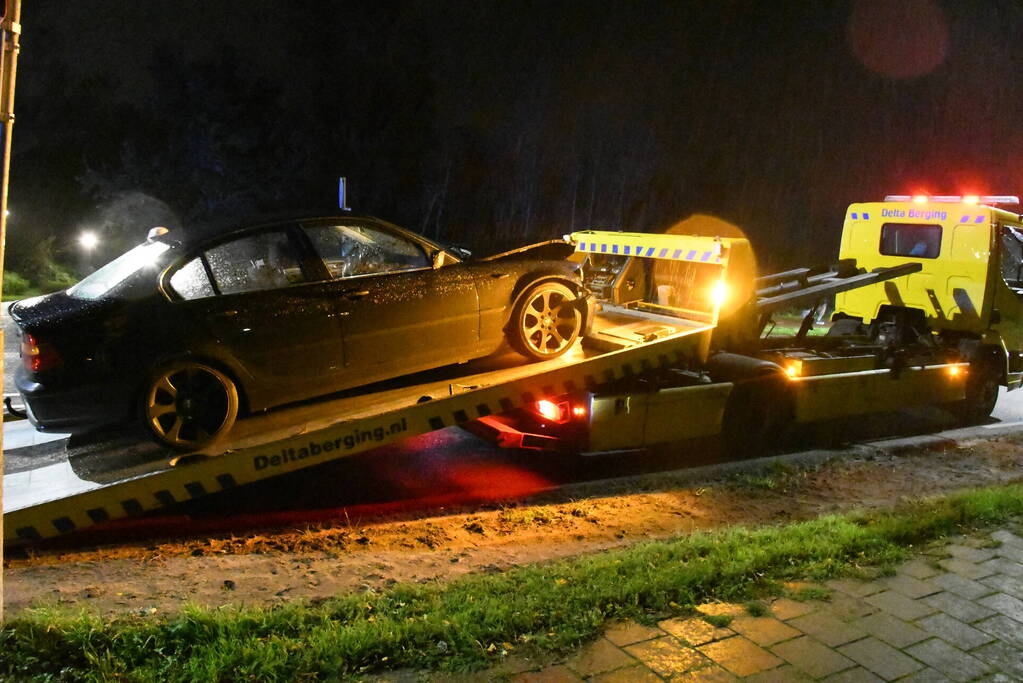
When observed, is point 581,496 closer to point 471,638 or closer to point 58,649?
point 471,638

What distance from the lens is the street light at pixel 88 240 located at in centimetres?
2391

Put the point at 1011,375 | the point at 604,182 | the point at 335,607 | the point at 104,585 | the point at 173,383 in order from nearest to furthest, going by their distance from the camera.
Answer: the point at 335,607 → the point at 104,585 → the point at 173,383 → the point at 1011,375 → the point at 604,182

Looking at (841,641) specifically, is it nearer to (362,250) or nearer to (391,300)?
(391,300)

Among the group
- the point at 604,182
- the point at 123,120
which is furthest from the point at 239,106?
the point at 604,182

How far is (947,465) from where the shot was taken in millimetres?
8227

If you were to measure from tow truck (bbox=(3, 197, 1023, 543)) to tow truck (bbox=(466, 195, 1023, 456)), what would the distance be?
2cm

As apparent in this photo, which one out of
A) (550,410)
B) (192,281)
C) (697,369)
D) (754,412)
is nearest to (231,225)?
(192,281)

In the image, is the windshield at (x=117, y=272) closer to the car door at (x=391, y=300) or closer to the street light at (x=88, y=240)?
the car door at (x=391, y=300)

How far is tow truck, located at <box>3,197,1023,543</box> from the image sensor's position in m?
5.26

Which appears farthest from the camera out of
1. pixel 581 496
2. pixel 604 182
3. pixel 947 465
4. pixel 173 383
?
pixel 604 182

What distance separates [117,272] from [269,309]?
104 cm

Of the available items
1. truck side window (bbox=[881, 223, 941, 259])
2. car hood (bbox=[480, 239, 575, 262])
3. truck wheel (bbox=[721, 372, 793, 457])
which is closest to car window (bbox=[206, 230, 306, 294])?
car hood (bbox=[480, 239, 575, 262])

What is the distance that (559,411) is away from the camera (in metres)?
7.16

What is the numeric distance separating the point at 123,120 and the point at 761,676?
29.1 meters
